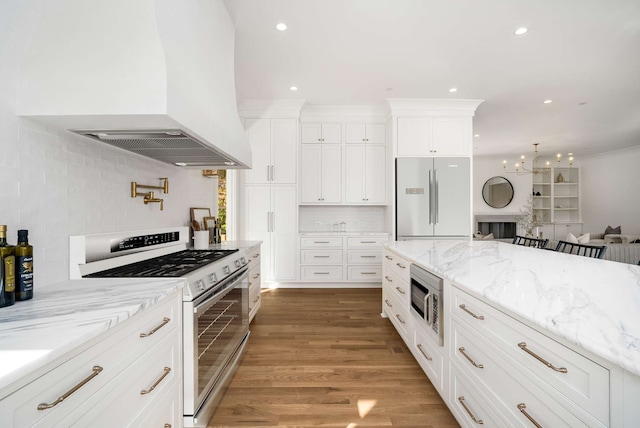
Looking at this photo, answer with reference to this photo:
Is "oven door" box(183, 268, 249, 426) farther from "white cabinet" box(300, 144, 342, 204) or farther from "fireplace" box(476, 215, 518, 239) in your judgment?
"fireplace" box(476, 215, 518, 239)

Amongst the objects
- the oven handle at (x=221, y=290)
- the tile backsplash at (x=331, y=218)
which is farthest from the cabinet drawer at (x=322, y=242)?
the oven handle at (x=221, y=290)

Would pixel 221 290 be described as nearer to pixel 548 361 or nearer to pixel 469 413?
pixel 469 413

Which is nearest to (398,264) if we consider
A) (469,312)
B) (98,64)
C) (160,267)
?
(469,312)

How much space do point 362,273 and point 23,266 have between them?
4.07m

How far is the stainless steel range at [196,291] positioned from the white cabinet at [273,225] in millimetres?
2258

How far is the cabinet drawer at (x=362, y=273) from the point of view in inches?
185

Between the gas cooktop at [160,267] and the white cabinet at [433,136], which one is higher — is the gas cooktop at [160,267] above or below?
below

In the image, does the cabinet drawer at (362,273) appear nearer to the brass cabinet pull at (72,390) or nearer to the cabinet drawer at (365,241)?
the cabinet drawer at (365,241)

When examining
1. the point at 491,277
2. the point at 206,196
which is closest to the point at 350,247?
the point at 206,196

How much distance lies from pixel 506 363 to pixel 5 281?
187 centimetres

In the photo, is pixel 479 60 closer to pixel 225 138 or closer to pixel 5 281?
pixel 225 138

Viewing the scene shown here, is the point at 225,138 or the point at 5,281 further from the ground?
the point at 225,138

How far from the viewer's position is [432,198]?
15.1 ft

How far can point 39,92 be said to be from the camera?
1.27m
